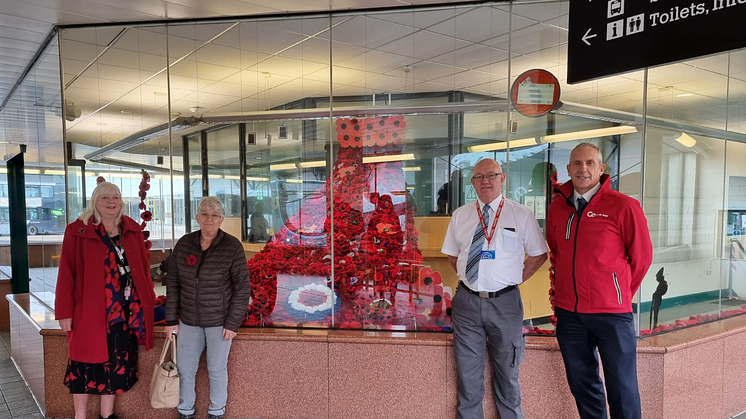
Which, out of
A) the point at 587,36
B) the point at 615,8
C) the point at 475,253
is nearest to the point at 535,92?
the point at 587,36

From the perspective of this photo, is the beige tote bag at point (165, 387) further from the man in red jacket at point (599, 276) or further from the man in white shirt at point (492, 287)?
the man in red jacket at point (599, 276)

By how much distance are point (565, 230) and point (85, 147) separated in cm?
443

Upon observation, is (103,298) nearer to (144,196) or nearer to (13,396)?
(144,196)

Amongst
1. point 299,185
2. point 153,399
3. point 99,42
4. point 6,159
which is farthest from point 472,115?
point 6,159

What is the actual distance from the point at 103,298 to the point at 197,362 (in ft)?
2.44

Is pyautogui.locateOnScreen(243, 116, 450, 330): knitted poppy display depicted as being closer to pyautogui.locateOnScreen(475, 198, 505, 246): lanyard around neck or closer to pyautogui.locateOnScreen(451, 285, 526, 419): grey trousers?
pyautogui.locateOnScreen(451, 285, 526, 419): grey trousers

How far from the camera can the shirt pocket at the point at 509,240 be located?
264cm

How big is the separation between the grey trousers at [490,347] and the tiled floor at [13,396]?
11.0ft

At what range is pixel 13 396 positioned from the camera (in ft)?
12.8

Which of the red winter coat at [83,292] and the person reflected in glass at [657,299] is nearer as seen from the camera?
the red winter coat at [83,292]

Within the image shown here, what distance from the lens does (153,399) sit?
2.79m

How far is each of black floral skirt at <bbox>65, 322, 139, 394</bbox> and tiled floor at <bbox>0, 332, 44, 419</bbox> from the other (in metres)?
0.98

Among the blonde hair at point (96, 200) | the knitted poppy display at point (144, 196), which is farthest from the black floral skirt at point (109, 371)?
the knitted poppy display at point (144, 196)

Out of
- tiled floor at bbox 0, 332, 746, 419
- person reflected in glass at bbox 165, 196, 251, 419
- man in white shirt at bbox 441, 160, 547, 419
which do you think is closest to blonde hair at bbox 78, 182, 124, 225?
person reflected in glass at bbox 165, 196, 251, 419
